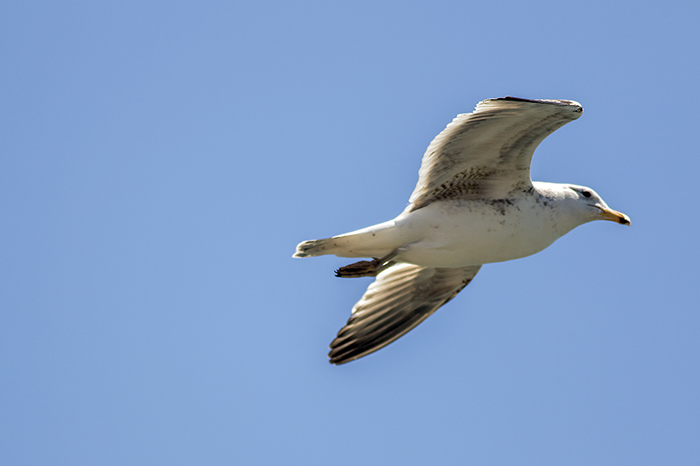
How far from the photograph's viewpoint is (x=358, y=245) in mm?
9070

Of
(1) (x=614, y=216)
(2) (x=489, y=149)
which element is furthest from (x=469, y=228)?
(1) (x=614, y=216)

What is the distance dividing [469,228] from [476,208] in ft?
0.72

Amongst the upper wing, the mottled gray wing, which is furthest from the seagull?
the mottled gray wing

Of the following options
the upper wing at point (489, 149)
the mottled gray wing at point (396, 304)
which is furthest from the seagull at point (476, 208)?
the mottled gray wing at point (396, 304)

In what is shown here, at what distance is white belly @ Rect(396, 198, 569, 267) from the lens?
9102 millimetres

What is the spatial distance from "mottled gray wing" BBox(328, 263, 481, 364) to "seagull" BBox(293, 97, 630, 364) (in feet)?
3.04

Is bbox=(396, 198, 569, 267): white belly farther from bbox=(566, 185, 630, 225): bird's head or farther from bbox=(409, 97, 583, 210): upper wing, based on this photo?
bbox=(566, 185, 630, 225): bird's head

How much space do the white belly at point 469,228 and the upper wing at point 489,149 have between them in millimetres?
135

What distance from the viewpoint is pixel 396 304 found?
1062 centimetres

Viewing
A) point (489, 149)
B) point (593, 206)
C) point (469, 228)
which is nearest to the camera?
point (489, 149)

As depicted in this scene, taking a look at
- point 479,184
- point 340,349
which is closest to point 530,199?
point 479,184

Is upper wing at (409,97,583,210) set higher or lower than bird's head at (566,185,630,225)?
higher

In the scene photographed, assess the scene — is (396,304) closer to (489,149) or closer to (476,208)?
(476,208)

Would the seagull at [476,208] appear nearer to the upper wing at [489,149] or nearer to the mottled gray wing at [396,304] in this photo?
the upper wing at [489,149]
